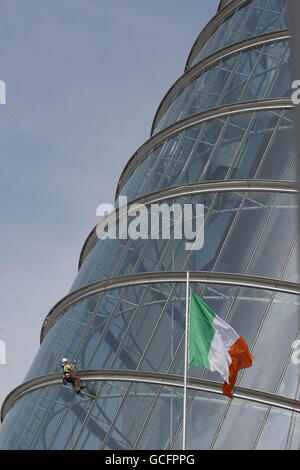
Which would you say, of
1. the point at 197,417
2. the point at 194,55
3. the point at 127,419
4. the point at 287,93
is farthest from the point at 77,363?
the point at 194,55

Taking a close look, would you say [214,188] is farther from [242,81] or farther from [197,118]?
[242,81]

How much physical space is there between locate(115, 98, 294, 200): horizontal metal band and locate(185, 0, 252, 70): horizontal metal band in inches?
262

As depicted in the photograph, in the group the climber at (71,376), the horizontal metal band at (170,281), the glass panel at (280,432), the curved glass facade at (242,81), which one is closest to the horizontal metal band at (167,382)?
the glass panel at (280,432)

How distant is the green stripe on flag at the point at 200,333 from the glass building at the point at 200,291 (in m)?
1.93

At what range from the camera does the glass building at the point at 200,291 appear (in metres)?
19.4

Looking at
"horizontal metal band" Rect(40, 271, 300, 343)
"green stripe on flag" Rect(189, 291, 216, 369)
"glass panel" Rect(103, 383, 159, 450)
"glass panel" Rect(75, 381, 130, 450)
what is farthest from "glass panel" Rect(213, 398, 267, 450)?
"horizontal metal band" Rect(40, 271, 300, 343)

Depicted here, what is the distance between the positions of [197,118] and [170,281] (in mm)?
7408

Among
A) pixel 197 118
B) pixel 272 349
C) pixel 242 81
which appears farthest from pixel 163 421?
pixel 242 81

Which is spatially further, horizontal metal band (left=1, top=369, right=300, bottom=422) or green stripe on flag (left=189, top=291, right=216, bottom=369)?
horizontal metal band (left=1, top=369, right=300, bottom=422)

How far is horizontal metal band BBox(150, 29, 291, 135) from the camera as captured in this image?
1107 inches

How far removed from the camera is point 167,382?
20391 mm

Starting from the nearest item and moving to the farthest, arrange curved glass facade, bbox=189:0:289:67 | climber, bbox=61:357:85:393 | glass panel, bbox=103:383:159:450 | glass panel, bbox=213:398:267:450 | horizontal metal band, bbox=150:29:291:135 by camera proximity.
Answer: glass panel, bbox=213:398:267:450
glass panel, bbox=103:383:159:450
climber, bbox=61:357:85:393
horizontal metal band, bbox=150:29:291:135
curved glass facade, bbox=189:0:289:67

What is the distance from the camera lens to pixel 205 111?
27.5 meters

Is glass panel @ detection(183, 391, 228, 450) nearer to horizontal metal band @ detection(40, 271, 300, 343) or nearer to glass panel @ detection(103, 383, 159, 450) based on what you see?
glass panel @ detection(103, 383, 159, 450)
